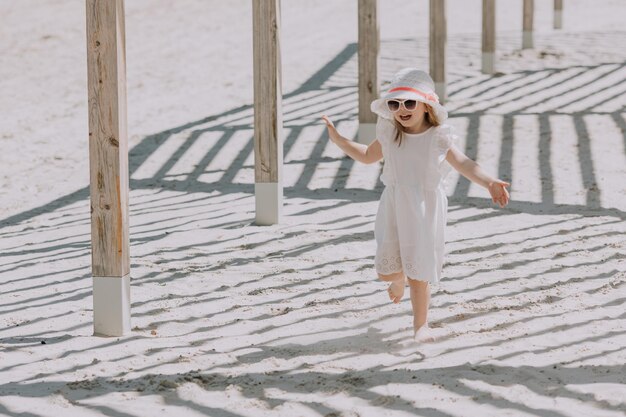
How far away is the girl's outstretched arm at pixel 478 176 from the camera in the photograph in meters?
4.31

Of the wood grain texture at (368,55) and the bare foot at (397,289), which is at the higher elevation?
the wood grain texture at (368,55)

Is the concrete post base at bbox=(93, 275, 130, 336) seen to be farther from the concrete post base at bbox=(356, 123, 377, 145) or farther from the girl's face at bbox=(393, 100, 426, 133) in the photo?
the concrete post base at bbox=(356, 123, 377, 145)

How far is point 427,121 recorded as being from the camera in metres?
4.55

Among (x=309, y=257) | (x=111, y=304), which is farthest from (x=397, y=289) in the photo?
(x=309, y=257)

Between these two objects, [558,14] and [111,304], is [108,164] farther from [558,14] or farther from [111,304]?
[558,14]

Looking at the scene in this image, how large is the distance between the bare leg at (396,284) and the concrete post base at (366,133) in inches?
174

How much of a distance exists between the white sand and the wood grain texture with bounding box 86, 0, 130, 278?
0.37 metres

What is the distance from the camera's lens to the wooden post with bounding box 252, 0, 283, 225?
6.79m

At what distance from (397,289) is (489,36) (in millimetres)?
7745

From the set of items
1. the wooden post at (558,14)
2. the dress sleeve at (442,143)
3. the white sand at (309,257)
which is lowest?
the white sand at (309,257)

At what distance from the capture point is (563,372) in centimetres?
411

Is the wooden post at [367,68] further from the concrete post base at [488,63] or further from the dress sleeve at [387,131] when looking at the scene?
the dress sleeve at [387,131]

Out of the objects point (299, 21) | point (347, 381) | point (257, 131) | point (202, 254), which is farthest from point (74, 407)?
point (299, 21)

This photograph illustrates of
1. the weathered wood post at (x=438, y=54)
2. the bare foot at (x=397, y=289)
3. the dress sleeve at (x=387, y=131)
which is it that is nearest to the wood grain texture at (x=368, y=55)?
the weathered wood post at (x=438, y=54)
